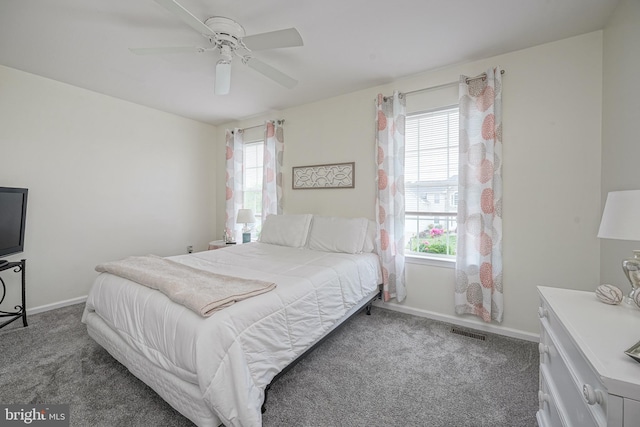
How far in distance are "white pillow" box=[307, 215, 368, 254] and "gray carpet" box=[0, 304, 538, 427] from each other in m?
0.90

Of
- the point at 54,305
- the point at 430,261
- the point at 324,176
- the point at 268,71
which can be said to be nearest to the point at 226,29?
the point at 268,71

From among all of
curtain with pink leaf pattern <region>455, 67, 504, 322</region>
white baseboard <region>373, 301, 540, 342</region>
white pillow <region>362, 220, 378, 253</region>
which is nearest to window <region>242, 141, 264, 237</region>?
white pillow <region>362, 220, 378, 253</region>

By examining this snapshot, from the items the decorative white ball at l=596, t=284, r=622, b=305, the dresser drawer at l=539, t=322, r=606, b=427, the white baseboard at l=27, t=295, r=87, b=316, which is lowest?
the white baseboard at l=27, t=295, r=87, b=316

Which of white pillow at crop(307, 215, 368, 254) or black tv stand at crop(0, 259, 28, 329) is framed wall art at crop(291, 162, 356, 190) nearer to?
white pillow at crop(307, 215, 368, 254)

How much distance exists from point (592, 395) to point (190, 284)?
1915 mm

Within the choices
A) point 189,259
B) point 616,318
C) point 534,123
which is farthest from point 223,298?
point 534,123

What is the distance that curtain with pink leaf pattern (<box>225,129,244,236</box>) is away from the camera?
177 inches

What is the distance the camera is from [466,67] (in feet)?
8.75

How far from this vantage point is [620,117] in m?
1.84

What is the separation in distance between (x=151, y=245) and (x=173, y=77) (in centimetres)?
245

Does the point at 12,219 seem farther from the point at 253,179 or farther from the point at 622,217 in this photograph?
the point at 622,217

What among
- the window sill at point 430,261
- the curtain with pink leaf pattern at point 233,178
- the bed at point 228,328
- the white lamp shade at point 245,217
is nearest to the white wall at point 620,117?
the window sill at point 430,261

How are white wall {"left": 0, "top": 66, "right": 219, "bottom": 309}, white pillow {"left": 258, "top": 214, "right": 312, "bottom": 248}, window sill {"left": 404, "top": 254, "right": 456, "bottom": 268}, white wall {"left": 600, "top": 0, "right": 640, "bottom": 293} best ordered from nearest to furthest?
white wall {"left": 600, "top": 0, "right": 640, "bottom": 293}, window sill {"left": 404, "top": 254, "right": 456, "bottom": 268}, white wall {"left": 0, "top": 66, "right": 219, "bottom": 309}, white pillow {"left": 258, "top": 214, "right": 312, "bottom": 248}

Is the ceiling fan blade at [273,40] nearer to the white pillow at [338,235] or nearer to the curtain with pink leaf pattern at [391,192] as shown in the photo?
the curtain with pink leaf pattern at [391,192]
